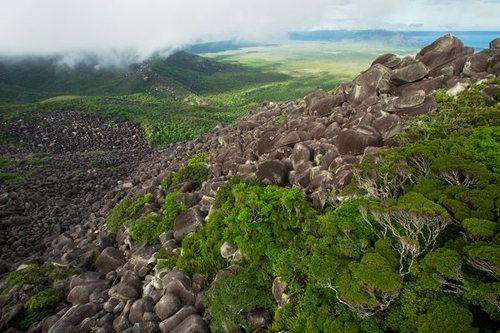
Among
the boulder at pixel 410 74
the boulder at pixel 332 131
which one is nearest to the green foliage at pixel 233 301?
the boulder at pixel 332 131

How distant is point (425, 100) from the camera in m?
28.4

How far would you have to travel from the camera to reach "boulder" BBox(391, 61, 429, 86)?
34.1m

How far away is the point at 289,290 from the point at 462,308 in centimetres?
696

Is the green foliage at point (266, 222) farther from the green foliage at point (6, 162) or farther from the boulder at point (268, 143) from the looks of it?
the green foliage at point (6, 162)

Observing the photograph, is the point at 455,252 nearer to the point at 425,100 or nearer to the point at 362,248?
the point at 362,248

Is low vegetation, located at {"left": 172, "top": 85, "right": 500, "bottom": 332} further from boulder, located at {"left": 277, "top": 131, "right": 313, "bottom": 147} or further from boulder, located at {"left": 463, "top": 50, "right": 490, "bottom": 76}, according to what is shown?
boulder, located at {"left": 463, "top": 50, "right": 490, "bottom": 76}

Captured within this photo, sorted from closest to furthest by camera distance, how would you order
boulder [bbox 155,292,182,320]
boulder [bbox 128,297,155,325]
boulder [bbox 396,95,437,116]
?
boulder [bbox 155,292,182,320] → boulder [bbox 128,297,155,325] → boulder [bbox 396,95,437,116]

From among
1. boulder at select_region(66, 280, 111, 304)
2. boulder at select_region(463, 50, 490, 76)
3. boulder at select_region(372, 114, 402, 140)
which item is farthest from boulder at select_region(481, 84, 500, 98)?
boulder at select_region(66, 280, 111, 304)

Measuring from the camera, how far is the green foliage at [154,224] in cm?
2469

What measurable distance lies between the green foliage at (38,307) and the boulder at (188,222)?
326 inches

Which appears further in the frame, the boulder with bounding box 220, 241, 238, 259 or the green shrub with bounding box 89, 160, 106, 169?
the green shrub with bounding box 89, 160, 106, 169

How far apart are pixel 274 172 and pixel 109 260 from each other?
1345 centimetres

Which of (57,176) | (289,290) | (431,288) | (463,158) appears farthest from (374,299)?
(57,176)

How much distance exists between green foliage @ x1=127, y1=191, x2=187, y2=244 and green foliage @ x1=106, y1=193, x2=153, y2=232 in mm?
3142
